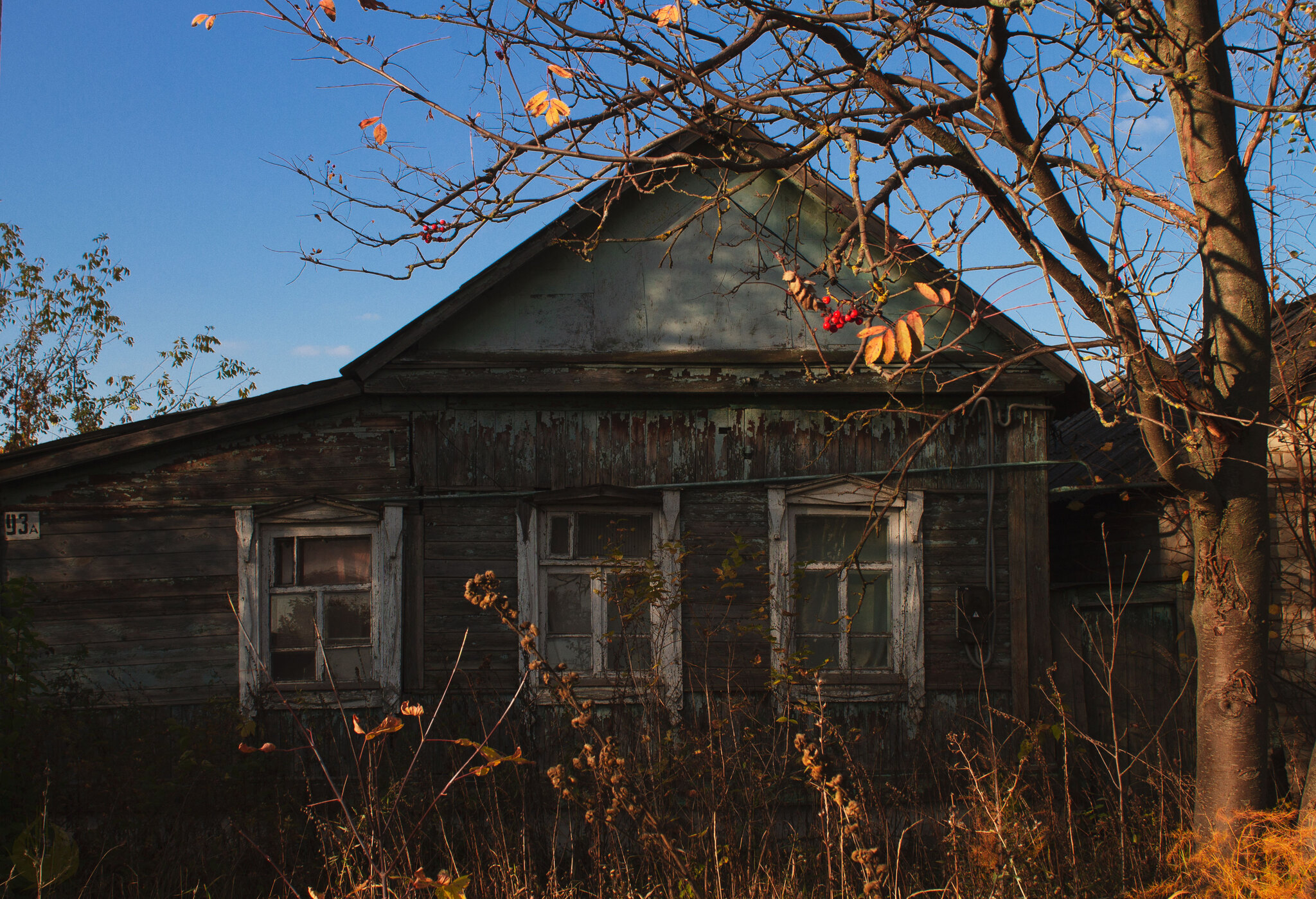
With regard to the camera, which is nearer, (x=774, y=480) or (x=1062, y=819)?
(x=1062, y=819)

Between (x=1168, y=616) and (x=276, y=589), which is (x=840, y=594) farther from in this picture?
(x=276, y=589)

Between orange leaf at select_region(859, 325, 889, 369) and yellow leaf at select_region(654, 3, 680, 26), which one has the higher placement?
yellow leaf at select_region(654, 3, 680, 26)

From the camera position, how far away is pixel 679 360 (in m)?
6.41

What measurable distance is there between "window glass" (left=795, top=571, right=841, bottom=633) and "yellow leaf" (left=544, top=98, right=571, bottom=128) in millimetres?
4062

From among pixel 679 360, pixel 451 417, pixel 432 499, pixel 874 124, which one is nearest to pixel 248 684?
pixel 432 499

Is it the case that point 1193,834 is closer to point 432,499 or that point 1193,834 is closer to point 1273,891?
point 1273,891

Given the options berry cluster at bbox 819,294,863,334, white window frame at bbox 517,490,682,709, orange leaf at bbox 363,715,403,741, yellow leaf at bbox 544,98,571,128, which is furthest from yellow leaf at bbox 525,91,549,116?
white window frame at bbox 517,490,682,709

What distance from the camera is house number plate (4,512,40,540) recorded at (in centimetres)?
602

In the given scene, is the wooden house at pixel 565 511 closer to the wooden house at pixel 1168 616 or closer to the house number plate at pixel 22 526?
the house number plate at pixel 22 526

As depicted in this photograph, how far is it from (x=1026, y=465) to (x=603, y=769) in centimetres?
475

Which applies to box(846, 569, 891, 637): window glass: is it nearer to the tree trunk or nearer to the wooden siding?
the wooden siding

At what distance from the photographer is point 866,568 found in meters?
6.47

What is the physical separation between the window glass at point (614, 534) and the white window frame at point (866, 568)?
0.97 metres

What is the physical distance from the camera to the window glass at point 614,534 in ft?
21.1
